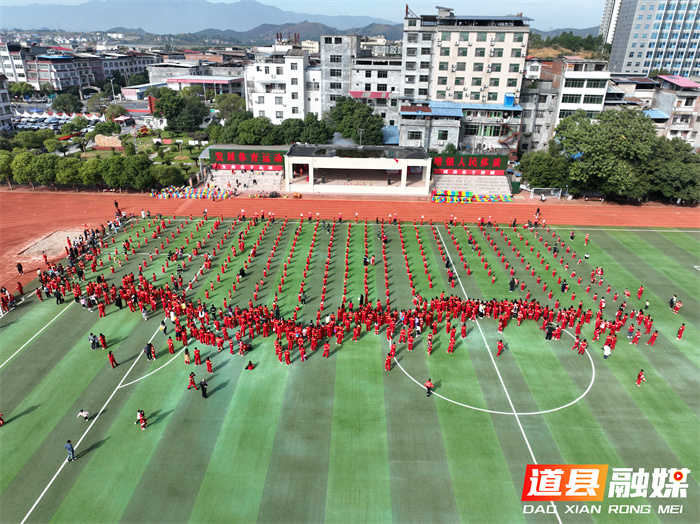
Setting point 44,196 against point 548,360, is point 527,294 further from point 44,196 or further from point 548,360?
point 44,196

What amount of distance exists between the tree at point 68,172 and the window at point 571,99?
71298mm

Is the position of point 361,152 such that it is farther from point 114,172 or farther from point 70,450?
point 70,450

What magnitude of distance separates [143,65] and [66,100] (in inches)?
3626

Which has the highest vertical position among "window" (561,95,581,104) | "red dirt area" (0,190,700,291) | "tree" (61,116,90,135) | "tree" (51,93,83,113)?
"window" (561,95,581,104)

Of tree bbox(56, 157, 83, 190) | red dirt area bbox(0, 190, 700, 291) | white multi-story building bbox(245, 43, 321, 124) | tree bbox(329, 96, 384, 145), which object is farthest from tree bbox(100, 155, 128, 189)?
white multi-story building bbox(245, 43, 321, 124)

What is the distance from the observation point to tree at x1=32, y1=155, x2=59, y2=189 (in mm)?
56625

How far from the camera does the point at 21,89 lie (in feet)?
443

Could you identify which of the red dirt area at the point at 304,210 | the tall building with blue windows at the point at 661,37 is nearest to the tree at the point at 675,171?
the red dirt area at the point at 304,210

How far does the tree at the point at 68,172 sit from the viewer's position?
185 feet

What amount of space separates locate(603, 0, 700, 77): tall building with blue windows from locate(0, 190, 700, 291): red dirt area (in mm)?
97739

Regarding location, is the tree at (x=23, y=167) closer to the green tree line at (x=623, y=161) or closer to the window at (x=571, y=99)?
the green tree line at (x=623, y=161)

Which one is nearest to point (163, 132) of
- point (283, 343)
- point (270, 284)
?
point (270, 284)

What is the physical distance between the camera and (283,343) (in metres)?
28.0

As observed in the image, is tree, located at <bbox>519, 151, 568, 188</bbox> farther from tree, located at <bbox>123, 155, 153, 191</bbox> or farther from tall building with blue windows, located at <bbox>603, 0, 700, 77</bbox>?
tall building with blue windows, located at <bbox>603, 0, 700, 77</bbox>
